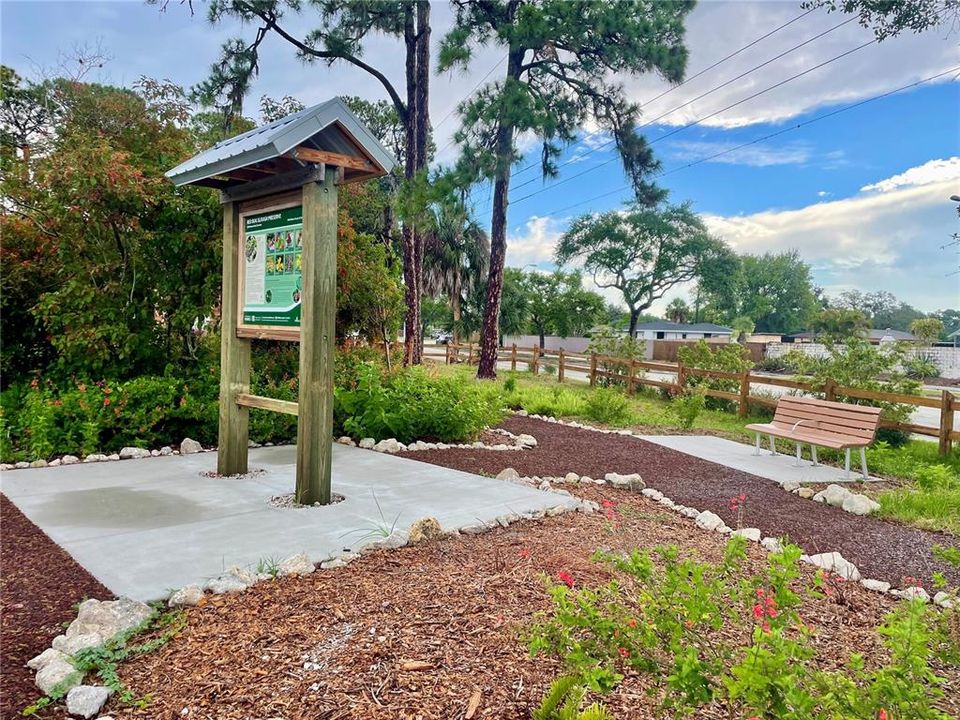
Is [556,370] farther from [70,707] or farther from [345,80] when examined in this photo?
[70,707]

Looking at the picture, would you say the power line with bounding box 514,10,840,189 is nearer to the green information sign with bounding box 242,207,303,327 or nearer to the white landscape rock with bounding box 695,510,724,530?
the white landscape rock with bounding box 695,510,724,530

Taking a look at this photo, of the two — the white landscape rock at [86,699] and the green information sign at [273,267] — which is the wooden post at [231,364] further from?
the white landscape rock at [86,699]

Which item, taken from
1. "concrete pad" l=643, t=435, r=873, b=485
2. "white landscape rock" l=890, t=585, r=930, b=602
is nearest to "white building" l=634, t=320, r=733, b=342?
"concrete pad" l=643, t=435, r=873, b=485

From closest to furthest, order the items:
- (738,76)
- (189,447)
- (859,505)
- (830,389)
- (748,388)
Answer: (859,505) < (189,447) < (830,389) < (748,388) < (738,76)

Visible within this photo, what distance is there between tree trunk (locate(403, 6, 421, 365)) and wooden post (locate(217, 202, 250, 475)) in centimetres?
861

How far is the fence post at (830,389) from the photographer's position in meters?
8.20

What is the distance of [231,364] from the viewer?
4.79 metres

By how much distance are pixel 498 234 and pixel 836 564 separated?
12.4 metres

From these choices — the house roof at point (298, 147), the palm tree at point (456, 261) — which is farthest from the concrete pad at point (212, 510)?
the palm tree at point (456, 261)

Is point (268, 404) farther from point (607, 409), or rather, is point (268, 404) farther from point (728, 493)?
point (607, 409)

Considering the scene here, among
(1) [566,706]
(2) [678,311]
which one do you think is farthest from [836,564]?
(2) [678,311]

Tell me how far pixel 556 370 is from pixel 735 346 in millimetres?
7890

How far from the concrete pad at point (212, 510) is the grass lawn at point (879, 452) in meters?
2.73

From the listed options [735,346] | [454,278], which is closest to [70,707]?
[735,346]
